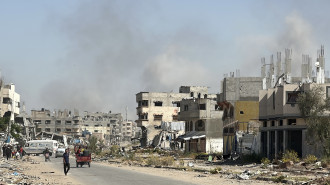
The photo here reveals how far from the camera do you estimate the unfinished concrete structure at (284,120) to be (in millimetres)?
55344

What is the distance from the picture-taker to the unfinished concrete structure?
5534 cm

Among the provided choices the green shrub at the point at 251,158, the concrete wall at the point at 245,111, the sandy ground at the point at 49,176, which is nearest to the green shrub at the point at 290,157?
the green shrub at the point at 251,158

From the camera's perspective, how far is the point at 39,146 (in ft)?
295

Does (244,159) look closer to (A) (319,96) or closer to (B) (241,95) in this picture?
(A) (319,96)

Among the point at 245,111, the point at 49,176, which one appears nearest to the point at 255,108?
the point at 245,111

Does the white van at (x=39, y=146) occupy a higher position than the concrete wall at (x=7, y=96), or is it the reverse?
the concrete wall at (x=7, y=96)

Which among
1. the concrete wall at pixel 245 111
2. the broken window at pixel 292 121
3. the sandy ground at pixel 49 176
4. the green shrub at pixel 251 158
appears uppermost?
the concrete wall at pixel 245 111

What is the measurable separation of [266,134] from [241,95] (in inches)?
1021

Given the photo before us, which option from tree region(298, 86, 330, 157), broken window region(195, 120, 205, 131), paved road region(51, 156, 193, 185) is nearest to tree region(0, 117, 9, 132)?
broken window region(195, 120, 205, 131)

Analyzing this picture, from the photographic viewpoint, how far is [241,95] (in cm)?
8700

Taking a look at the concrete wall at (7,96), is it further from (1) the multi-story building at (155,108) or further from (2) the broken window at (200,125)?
(2) the broken window at (200,125)

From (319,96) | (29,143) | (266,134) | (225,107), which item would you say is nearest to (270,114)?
(266,134)

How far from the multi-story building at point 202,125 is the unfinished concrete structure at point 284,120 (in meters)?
26.1

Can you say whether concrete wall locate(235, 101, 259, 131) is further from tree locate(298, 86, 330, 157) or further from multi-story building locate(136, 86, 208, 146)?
multi-story building locate(136, 86, 208, 146)
